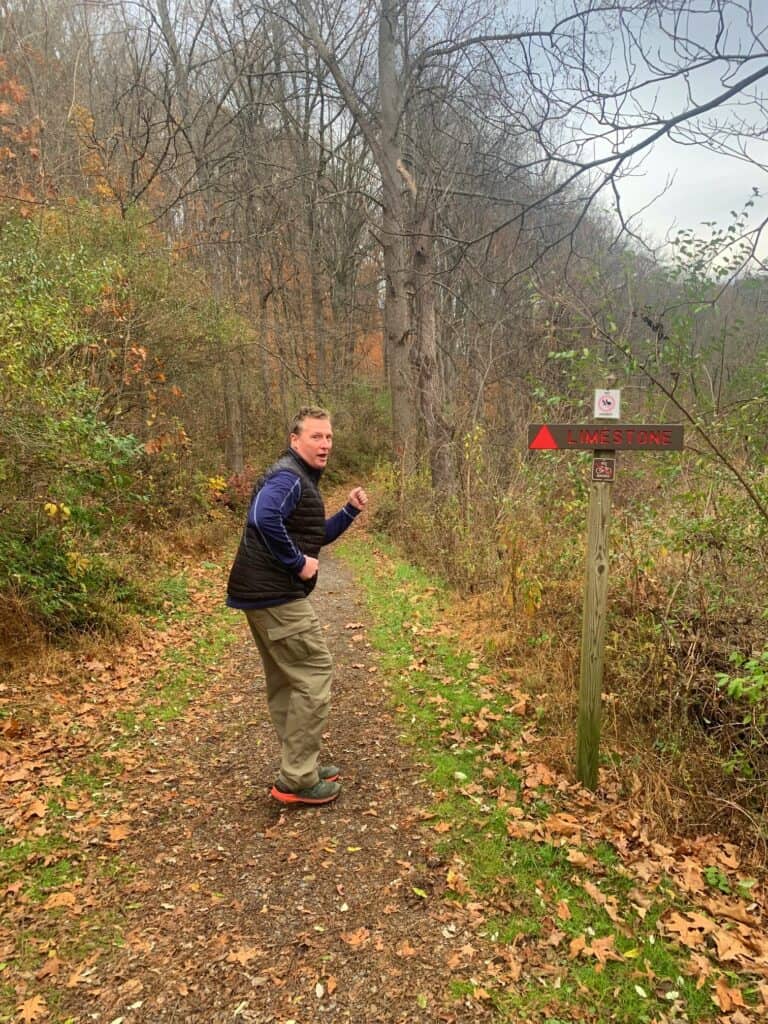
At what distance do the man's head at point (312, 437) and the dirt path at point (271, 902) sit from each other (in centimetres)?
220

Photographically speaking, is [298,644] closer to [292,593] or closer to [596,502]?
[292,593]

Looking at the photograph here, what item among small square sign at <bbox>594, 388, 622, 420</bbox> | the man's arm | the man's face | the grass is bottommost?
the grass

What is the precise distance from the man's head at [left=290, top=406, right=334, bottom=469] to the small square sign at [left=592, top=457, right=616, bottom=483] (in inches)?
61.9

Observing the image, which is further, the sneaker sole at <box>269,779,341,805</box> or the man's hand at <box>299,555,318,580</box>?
the sneaker sole at <box>269,779,341,805</box>

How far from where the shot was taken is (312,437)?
3.85 metres

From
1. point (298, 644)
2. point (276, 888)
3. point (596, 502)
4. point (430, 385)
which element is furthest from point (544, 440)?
point (430, 385)

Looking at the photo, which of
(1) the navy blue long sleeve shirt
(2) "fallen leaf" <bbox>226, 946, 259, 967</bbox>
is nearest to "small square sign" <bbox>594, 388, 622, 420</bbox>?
(1) the navy blue long sleeve shirt

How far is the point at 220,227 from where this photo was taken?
17312 mm

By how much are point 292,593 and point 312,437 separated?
0.94 m

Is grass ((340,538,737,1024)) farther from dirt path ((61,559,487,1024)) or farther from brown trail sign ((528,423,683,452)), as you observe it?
brown trail sign ((528,423,683,452))

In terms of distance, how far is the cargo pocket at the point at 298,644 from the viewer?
3786 millimetres

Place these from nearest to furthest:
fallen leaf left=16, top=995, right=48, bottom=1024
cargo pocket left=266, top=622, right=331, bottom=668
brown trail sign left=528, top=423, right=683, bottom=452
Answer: fallen leaf left=16, top=995, right=48, bottom=1024
brown trail sign left=528, top=423, right=683, bottom=452
cargo pocket left=266, top=622, right=331, bottom=668

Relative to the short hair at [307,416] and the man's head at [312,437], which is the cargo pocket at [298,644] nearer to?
the man's head at [312,437]

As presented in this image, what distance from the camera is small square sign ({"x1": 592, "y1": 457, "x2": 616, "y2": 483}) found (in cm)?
366
